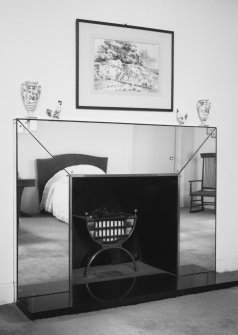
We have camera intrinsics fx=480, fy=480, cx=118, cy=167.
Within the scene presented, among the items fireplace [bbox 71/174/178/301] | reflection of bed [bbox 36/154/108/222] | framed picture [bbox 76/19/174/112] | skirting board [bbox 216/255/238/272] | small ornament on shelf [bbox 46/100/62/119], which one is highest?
framed picture [bbox 76/19/174/112]

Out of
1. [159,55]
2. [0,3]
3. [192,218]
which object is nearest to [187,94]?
[159,55]

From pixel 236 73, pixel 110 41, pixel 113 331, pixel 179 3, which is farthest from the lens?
pixel 236 73

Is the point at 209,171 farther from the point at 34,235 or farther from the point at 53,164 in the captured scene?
the point at 34,235

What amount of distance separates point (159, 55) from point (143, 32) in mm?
197

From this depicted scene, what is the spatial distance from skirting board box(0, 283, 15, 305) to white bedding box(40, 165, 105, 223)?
0.53m

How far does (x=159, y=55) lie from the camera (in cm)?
342

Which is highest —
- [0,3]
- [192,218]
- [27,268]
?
[0,3]

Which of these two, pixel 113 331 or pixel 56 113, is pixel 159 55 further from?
pixel 113 331

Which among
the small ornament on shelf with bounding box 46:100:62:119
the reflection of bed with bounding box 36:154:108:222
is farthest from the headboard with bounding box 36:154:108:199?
the small ornament on shelf with bounding box 46:100:62:119

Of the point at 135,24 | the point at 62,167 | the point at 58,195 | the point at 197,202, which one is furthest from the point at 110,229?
the point at 135,24

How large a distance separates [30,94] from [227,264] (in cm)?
203

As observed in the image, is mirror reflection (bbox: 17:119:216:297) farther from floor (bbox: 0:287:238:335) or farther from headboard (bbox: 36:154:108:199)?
floor (bbox: 0:287:238:335)

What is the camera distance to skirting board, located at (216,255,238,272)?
3.75 meters

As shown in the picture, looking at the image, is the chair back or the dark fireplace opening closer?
the dark fireplace opening
